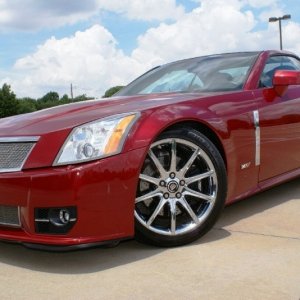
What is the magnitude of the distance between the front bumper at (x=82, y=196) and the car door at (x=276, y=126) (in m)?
1.40

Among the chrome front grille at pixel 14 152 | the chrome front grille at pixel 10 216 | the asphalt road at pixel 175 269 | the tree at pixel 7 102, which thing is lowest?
the asphalt road at pixel 175 269

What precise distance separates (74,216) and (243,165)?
1474mm

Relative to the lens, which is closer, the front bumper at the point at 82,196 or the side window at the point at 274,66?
the front bumper at the point at 82,196

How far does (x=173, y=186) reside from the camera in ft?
10.8

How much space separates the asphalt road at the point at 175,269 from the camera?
2.60 metres

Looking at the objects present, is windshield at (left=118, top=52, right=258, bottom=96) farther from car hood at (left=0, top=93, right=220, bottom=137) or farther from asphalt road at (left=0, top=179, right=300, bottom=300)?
asphalt road at (left=0, top=179, right=300, bottom=300)

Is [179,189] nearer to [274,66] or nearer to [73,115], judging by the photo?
[73,115]

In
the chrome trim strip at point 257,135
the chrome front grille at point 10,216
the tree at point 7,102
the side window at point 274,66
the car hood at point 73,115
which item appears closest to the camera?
the chrome front grille at point 10,216

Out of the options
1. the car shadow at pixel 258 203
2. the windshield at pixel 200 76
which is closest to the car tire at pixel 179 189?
the car shadow at pixel 258 203

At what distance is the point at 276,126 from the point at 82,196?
1.98 metres

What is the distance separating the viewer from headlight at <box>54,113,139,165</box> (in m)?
2.90

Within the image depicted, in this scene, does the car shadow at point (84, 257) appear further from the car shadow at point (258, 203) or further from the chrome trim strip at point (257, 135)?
the chrome trim strip at point (257, 135)

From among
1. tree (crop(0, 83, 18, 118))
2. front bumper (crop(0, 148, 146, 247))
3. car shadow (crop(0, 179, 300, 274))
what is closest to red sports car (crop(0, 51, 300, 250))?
front bumper (crop(0, 148, 146, 247))

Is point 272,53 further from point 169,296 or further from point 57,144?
point 169,296
